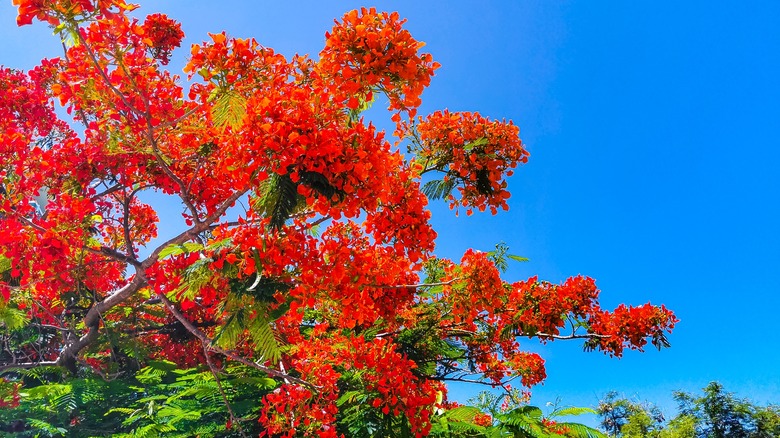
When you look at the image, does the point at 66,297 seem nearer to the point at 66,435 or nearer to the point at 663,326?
the point at 66,435

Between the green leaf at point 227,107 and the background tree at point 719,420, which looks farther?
the background tree at point 719,420

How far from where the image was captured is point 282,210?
→ 3264 mm

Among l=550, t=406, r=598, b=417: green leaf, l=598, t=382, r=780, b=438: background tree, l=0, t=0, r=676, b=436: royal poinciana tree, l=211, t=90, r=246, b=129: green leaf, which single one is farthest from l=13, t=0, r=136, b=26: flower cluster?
l=598, t=382, r=780, b=438: background tree

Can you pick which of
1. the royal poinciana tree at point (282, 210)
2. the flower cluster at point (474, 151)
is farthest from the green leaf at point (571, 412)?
the flower cluster at point (474, 151)

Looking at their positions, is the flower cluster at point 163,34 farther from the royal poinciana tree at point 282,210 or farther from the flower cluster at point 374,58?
the flower cluster at point 374,58

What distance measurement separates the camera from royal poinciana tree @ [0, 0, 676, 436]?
322 centimetres

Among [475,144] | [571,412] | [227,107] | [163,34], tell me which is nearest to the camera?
[227,107]

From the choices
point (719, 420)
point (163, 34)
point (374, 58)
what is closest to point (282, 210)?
point (374, 58)

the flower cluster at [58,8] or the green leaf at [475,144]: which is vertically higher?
the green leaf at [475,144]

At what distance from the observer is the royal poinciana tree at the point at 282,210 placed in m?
3.22

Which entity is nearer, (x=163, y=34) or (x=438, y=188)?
(x=438, y=188)

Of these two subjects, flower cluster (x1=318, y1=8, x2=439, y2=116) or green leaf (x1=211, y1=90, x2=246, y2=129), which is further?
green leaf (x1=211, y1=90, x2=246, y2=129)

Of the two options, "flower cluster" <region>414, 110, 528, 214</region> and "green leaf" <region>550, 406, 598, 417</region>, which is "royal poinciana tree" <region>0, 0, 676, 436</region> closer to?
"flower cluster" <region>414, 110, 528, 214</region>

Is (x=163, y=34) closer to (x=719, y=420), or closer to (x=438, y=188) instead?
(x=438, y=188)
